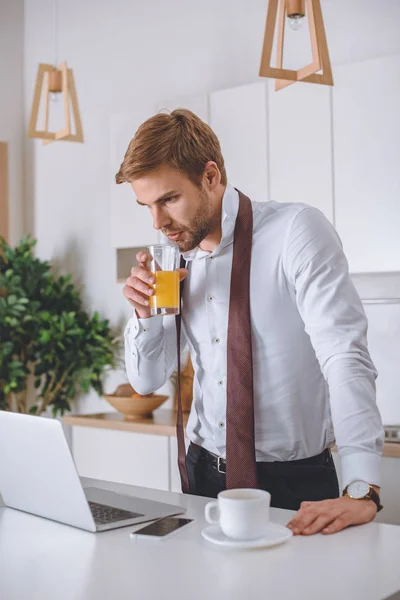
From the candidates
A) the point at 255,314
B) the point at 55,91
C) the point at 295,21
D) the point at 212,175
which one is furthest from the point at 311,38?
the point at 55,91

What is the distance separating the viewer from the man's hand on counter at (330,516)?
1.40m

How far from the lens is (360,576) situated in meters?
1.17

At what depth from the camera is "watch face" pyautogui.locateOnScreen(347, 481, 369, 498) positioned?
1496 millimetres

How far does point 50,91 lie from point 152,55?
1.25m

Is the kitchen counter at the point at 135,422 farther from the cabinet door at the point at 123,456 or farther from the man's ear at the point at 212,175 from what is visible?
the man's ear at the point at 212,175

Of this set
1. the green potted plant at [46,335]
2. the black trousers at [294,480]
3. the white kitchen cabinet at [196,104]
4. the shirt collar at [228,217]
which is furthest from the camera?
the green potted plant at [46,335]

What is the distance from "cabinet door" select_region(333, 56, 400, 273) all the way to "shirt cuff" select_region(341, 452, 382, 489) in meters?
1.77

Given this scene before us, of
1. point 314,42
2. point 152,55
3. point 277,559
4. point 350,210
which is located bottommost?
point 277,559

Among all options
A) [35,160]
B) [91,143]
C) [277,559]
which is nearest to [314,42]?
[277,559]

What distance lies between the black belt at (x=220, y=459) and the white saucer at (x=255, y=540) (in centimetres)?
52

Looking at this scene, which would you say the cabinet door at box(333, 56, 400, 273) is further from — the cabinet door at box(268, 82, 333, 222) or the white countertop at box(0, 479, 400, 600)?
the white countertop at box(0, 479, 400, 600)

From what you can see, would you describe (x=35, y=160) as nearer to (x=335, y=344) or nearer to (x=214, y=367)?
(x=214, y=367)

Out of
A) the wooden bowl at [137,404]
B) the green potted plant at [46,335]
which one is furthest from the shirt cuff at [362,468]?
the green potted plant at [46,335]

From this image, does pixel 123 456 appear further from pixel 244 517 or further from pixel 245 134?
pixel 244 517
